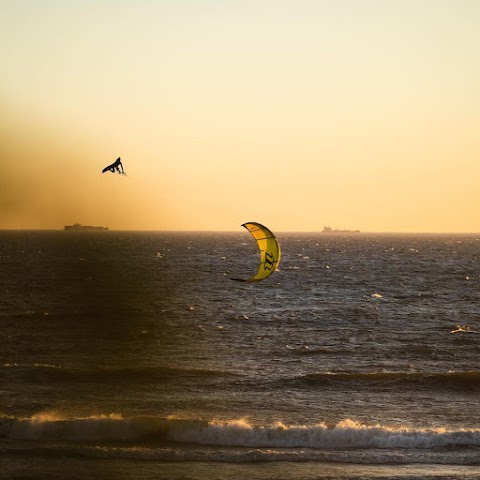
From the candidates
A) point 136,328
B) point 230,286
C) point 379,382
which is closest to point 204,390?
point 379,382

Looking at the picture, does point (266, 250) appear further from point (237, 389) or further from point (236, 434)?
point (237, 389)

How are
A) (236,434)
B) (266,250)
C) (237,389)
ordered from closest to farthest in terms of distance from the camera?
(236,434)
(266,250)
(237,389)

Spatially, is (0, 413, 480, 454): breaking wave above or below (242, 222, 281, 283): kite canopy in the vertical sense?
below

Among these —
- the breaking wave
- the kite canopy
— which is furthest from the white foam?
the kite canopy

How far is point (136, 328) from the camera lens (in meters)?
55.9

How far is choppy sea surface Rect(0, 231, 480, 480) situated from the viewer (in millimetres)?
24844

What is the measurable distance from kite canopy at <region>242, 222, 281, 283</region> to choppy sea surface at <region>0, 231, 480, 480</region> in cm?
545

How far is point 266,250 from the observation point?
28.2 metres

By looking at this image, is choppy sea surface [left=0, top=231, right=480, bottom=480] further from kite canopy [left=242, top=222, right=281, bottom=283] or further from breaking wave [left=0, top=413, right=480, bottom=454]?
kite canopy [left=242, top=222, right=281, bottom=283]

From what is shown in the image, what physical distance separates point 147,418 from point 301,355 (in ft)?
57.2

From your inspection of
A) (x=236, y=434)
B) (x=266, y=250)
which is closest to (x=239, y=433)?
(x=236, y=434)

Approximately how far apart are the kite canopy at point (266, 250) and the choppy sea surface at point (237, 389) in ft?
17.9

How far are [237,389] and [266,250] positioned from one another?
9533 millimetres

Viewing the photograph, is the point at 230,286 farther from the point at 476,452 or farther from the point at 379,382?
the point at 476,452
